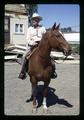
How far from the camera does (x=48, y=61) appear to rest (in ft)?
11.0

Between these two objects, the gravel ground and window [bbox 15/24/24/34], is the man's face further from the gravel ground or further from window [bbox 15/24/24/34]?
window [bbox 15/24/24/34]

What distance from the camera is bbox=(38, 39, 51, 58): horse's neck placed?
3.19 meters

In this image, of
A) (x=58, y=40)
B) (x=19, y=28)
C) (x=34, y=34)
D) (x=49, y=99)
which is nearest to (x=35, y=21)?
(x=34, y=34)

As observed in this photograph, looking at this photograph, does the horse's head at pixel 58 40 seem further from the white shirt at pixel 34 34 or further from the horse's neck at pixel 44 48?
the white shirt at pixel 34 34

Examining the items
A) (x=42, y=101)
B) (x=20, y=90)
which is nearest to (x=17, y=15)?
(x=20, y=90)

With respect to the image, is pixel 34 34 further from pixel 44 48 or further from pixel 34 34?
pixel 44 48

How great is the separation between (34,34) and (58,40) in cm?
45

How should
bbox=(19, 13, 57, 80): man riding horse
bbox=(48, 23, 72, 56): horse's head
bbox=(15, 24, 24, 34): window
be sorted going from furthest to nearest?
1. bbox=(15, 24, 24, 34): window
2. bbox=(19, 13, 57, 80): man riding horse
3. bbox=(48, 23, 72, 56): horse's head

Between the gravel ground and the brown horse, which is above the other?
the brown horse

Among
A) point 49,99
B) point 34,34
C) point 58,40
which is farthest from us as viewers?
point 49,99

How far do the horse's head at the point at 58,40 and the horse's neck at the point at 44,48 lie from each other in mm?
105

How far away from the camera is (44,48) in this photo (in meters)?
3.22

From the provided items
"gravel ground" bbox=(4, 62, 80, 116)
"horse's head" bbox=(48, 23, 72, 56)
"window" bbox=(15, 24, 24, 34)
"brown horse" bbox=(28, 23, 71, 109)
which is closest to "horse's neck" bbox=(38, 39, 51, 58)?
"brown horse" bbox=(28, 23, 71, 109)

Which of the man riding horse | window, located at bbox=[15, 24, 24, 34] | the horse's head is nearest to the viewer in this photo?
the horse's head
